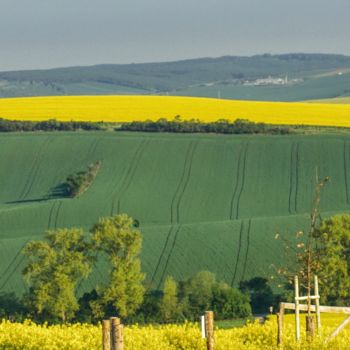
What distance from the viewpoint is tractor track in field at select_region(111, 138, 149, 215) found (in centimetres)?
8278

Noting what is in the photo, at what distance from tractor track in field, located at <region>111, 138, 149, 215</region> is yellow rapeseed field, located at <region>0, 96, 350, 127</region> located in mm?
16397

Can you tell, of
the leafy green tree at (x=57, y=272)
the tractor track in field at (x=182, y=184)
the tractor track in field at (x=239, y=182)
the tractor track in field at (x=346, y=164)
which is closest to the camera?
the leafy green tree at (x=57, y=272)

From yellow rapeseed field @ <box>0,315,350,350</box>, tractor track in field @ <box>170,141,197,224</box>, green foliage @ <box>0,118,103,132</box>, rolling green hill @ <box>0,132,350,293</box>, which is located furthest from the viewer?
green foliage @ <box>0,118,103,132</box>

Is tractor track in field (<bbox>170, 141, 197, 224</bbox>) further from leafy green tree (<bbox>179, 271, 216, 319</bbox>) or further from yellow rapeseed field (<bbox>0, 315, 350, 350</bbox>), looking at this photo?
yellow rapeseed field (<bbox>0, 315, 350, 350</bbox>)

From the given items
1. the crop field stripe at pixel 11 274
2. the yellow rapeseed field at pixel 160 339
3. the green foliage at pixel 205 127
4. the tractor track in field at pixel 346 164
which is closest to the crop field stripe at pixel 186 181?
the green foliage at pixel 205 127

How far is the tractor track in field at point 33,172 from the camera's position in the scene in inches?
3458

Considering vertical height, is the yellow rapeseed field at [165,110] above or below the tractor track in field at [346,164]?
above

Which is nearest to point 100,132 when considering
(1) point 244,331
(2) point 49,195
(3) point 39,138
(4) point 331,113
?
(3) point 39,138

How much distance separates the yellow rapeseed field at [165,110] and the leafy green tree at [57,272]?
4782cm

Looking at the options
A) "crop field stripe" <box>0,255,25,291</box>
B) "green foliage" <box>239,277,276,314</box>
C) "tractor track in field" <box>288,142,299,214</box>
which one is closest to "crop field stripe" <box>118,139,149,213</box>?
"tractor track in field" <box>288,142,299,214</box>

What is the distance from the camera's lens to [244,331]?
28172mm

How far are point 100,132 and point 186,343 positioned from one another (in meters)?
73.6

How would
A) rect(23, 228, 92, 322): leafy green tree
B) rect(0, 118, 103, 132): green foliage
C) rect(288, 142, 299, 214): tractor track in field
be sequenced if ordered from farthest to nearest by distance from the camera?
1. rect(0, 118, 103, 132): green foliage
2. rect(288, 142, 299, 214): tractor track in field
3. rect(23, 228, 92, 322): leafy green tree

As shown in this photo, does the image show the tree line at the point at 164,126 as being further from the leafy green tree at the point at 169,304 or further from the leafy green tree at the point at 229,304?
the leafy green tree at the point at 169,304
